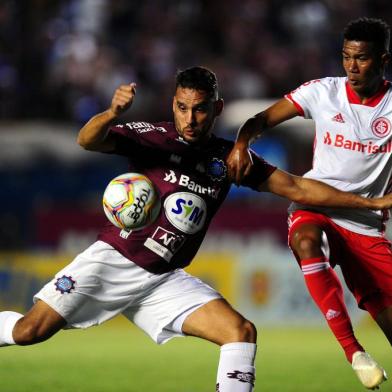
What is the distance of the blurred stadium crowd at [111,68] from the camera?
575 inches

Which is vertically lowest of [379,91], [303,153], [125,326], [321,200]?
[125,326]

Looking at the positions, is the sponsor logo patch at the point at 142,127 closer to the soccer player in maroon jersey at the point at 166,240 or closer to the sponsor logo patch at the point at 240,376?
the soccer player in maroon jersey at the point at 166,240

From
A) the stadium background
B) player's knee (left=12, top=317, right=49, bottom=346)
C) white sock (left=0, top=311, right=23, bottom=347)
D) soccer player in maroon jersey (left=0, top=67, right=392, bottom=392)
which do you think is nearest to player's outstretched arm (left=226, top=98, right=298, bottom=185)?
soccer player in maroon jersey (left=0, top=67, right=392, bottom=392)

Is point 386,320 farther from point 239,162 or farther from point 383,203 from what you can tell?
point 239,162

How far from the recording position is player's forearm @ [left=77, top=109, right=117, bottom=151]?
6.11 meters

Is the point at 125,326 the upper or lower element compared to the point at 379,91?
lower

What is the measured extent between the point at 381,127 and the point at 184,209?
1.39 m

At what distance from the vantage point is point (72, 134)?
1539 centimetres

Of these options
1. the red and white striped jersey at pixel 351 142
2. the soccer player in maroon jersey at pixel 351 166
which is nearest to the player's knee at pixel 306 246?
the soccer player in maroon jersey at pixel 351 166

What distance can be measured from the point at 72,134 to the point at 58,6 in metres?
2.47

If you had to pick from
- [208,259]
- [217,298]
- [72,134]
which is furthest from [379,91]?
[72,134]

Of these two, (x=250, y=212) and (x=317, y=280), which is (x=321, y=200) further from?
(x=250, y=212)

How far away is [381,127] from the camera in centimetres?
688

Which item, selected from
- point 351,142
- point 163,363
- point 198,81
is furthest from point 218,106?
point 163,363
